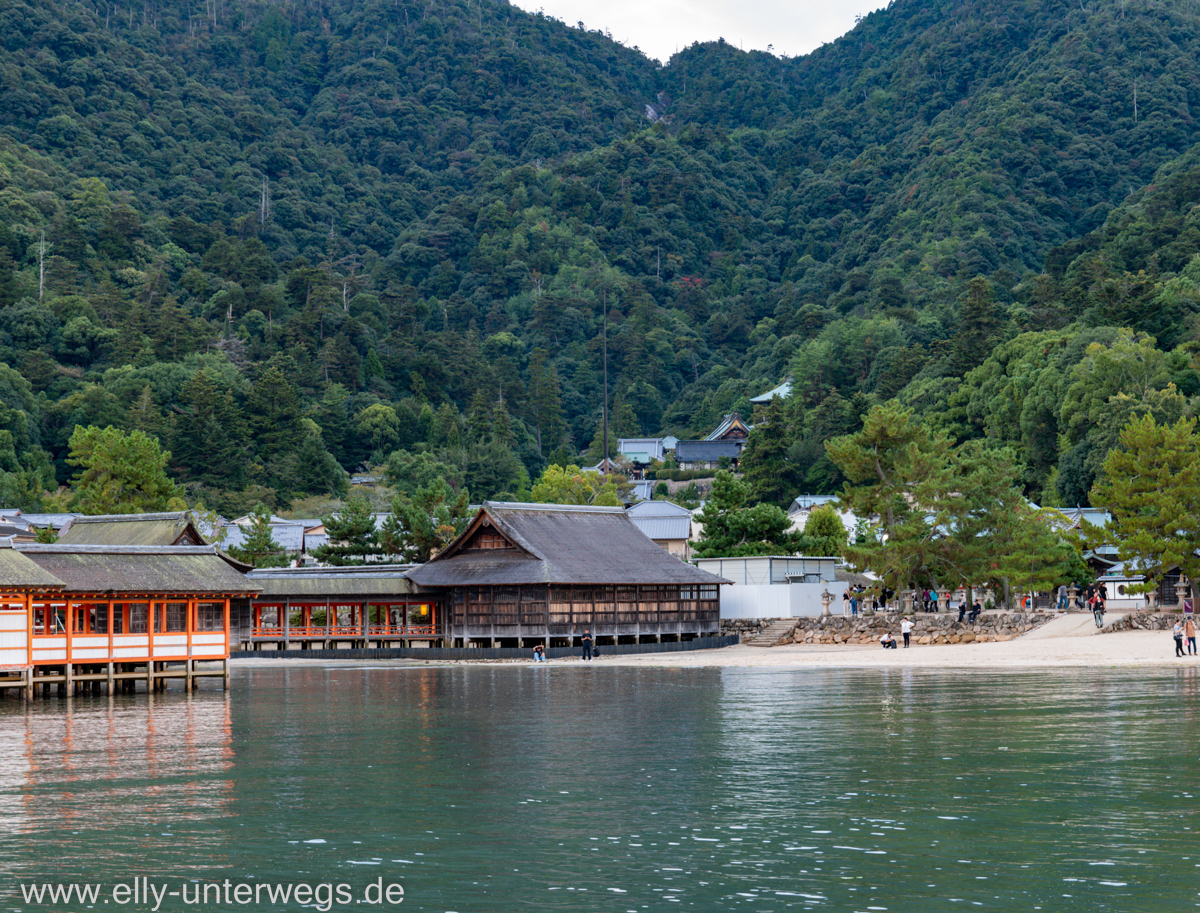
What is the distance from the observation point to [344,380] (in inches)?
5098

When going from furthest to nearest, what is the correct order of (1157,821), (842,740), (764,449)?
(764,449), (842,740), (1157,821)

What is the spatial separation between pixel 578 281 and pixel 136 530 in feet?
436

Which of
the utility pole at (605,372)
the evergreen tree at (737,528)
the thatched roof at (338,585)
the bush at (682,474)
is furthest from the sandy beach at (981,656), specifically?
the utility pole at (605,372)

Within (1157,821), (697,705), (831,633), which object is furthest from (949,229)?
(1157,821)

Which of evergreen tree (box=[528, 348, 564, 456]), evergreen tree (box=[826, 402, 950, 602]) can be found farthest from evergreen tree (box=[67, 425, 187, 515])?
evergreen tree (box=[528, 348, 564, 456])

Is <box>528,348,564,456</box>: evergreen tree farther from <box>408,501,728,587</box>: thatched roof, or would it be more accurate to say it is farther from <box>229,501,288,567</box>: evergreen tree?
<box>408,501,728,587</box>: thatched roof

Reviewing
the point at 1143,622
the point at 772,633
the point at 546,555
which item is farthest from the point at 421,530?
the point at 1143,622

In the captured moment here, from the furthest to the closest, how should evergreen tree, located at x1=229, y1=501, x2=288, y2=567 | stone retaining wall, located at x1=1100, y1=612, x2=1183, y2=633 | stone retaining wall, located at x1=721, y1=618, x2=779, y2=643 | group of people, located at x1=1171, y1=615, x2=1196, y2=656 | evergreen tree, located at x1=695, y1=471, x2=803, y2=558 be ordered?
1. evergreen tree, located at x1=229, y1=501, x2=288, y2=567
2. evergreen tree, located at x1=695, y1=471, x2=803, y2=558
3. stone retaining wall, located at x1=721, y1=618, x2=779, y2=643
4. stone retaining wall, located at x1=1100, y1=612, x2=1183, y2=633
5. group of people, located at x1=1171, y1=615, x2=1196, y2=656

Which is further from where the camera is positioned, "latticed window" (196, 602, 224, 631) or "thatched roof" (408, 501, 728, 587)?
"thatched roof" (408, 501, 728, 587)

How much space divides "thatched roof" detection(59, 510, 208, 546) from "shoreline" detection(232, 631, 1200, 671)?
22.8 ft

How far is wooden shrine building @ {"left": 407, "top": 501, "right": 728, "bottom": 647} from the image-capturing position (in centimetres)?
5334

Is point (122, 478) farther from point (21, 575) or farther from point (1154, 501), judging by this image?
point (1154, 501)

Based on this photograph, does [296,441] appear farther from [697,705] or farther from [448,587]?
[697,705]

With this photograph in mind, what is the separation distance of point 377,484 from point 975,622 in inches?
2687
